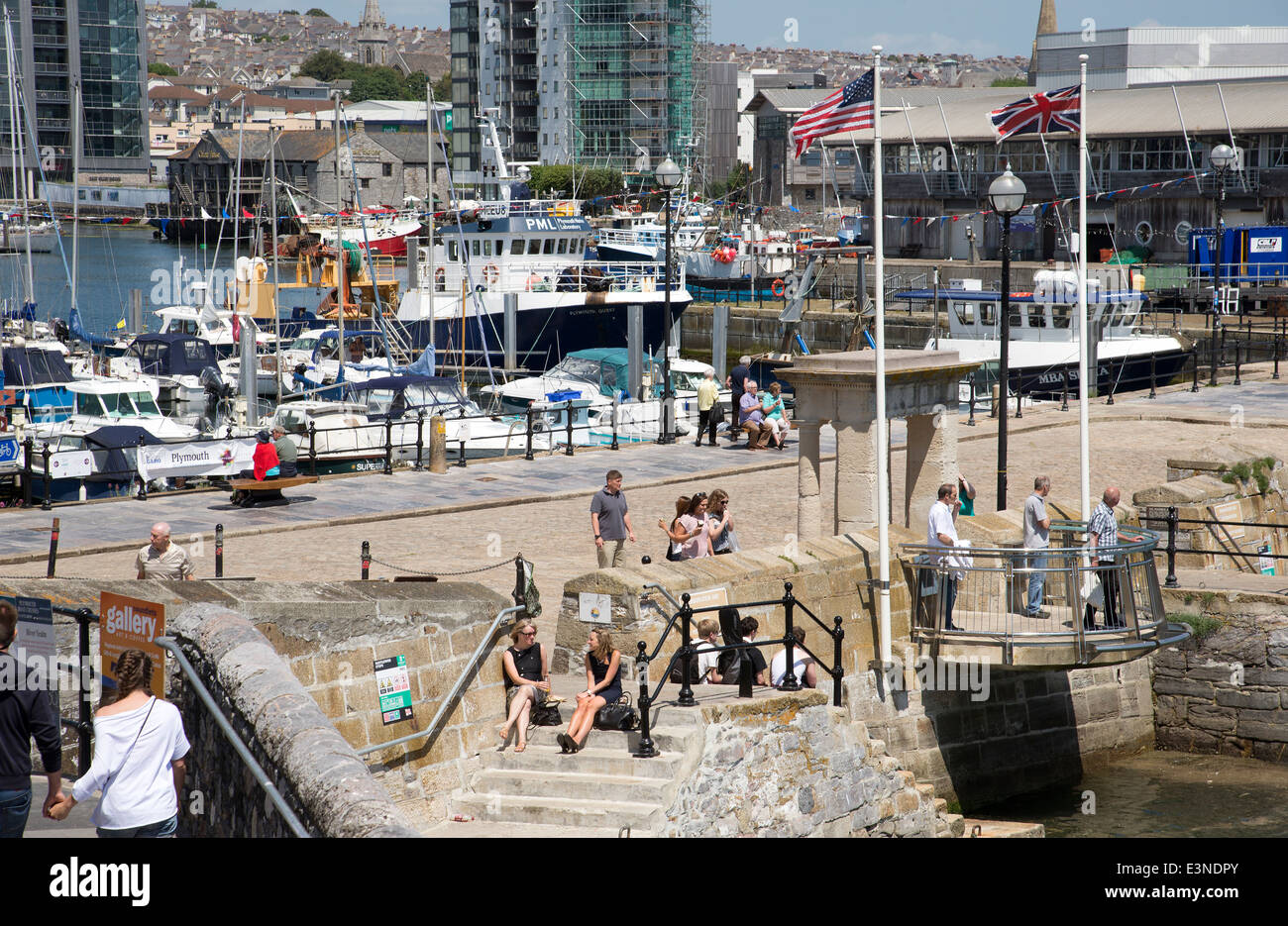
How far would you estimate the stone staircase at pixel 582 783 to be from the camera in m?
10.3

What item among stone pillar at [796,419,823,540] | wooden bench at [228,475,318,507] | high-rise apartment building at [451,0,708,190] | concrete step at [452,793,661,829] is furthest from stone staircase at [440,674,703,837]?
high-rise apartment building at [451,0,708,190]

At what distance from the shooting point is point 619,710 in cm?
1094

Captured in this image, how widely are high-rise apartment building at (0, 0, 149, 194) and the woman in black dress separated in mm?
135821

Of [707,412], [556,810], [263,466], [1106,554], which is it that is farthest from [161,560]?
[707,412]

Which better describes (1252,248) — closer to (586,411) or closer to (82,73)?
(586,411)

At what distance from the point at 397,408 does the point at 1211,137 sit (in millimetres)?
38727

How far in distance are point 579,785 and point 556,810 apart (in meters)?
0.24

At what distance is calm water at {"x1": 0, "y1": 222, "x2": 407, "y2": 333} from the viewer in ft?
240

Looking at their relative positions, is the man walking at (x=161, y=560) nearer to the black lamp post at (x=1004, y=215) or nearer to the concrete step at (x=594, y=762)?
the concrete step at (x=594, y=762)

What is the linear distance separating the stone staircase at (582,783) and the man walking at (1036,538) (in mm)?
3903

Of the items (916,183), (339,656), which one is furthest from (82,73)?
(339,656)

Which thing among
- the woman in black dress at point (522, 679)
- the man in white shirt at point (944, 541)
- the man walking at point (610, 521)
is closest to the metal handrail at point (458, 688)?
the woman in black dress at point (522, 679)

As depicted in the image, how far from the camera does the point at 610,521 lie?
50.8ft

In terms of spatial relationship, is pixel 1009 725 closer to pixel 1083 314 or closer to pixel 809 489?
pixel 809 489
